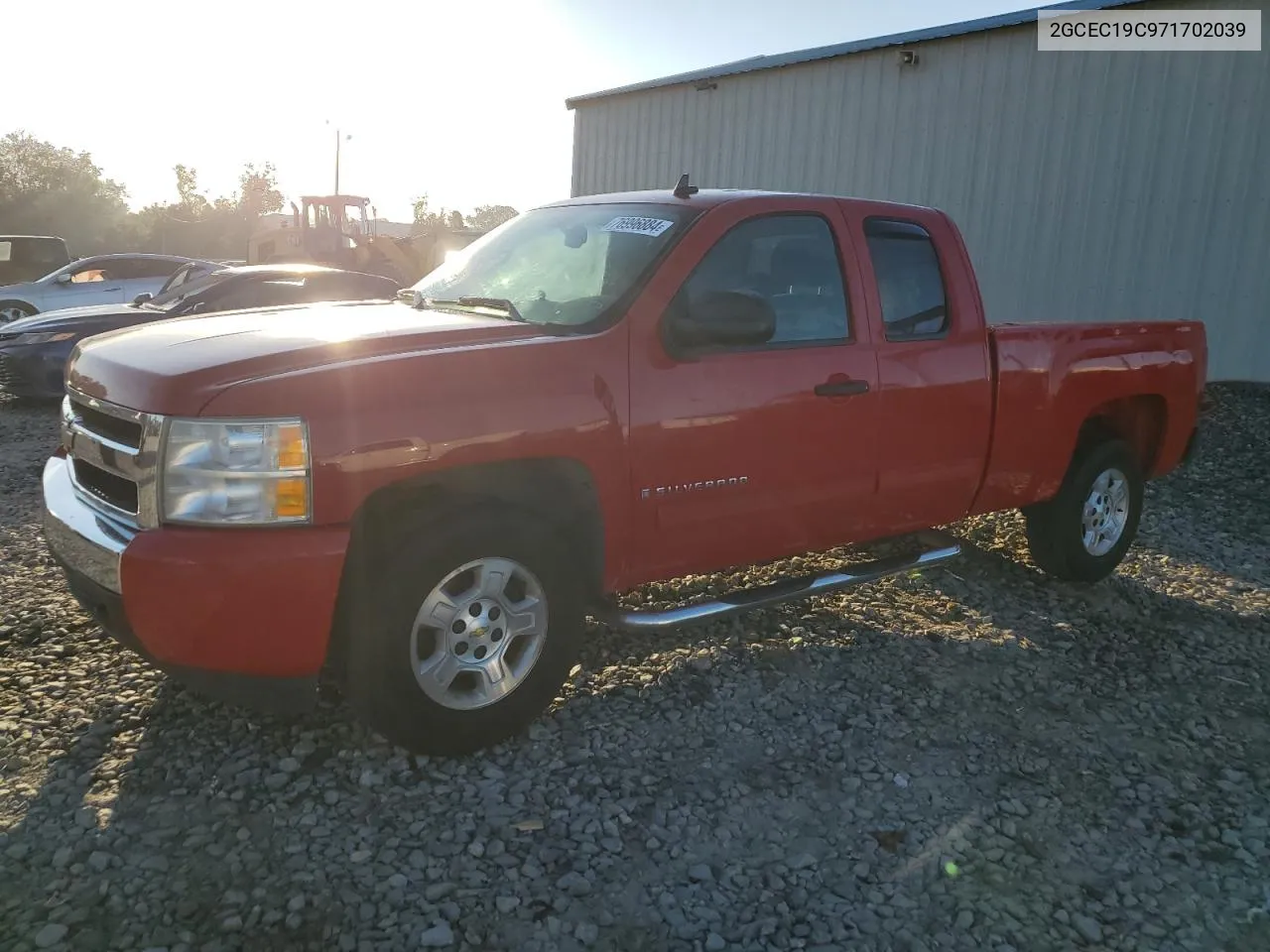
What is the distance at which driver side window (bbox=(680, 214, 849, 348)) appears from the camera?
3.67 meters

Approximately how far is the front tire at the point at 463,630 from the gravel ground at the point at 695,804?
19 centimetres

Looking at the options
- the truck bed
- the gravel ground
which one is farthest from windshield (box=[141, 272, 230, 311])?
the truck bed

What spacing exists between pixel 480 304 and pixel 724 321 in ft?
3.35

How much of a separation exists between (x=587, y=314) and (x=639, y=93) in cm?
1332

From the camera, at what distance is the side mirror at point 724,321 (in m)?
3.22

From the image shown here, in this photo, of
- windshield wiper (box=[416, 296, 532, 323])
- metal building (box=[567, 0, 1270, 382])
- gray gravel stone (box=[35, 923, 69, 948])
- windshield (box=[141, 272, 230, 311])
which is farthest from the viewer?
metal building (box=[567, 0, 1270, 382])

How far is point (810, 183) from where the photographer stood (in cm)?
1288

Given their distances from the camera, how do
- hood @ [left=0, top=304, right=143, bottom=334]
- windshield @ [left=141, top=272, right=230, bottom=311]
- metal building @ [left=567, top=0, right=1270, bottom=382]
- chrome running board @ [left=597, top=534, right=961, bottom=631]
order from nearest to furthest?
chrome running board @ [left=597, top=534, right=961, bottom=631]
hood @ [left=0, top=304, right=143, bottom=334]
windshield @ [left=141, top=272, right=230, bottom=311]
metal building @ [left=567, top=0, right=1270, bottom=382]

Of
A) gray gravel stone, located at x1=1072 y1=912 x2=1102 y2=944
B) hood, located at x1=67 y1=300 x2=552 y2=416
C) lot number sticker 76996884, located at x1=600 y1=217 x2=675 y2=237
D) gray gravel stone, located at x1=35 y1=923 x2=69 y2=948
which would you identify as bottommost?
gray gravel stone, located at x1=35 y1=923 x2=69 y2=948

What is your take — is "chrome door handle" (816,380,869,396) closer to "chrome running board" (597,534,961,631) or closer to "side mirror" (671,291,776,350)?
"side mirror" (671,291,776,350)

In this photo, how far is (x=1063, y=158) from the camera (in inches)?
414

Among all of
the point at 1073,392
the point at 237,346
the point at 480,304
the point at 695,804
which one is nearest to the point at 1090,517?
the point at 1073,392

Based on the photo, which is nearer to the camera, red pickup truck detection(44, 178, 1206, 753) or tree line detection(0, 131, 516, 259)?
red pickup truck detection(44, 178, 1206, 753)

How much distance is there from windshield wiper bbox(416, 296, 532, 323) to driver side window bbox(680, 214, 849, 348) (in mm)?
721
